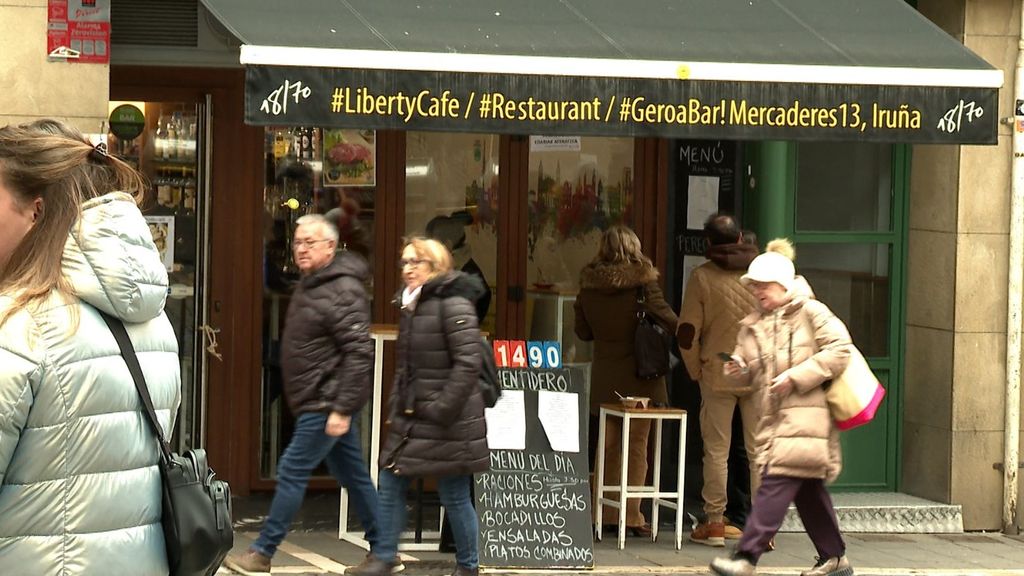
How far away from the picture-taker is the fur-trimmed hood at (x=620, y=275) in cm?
915

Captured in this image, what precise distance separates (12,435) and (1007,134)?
25.7 feet

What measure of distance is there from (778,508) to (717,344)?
1.67 m

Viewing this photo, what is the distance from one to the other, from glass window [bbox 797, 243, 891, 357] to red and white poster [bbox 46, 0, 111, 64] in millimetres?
4404

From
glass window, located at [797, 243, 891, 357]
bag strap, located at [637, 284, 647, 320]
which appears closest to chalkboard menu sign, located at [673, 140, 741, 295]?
glass window, located at [797, 243, 891, 357]

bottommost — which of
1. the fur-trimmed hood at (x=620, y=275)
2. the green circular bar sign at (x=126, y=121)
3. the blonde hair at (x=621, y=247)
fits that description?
the fur-trimmed hood at (x=620, y=275)

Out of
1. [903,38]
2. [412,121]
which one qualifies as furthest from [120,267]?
[903,38]

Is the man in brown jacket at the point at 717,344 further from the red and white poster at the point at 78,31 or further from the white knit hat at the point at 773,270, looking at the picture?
the red and white poster at the point at 78,31

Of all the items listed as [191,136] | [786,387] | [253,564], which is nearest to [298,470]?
[253,564]

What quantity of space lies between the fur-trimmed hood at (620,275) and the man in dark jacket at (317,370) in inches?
73.6

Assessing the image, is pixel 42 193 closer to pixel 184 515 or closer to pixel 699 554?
pixel 184 515

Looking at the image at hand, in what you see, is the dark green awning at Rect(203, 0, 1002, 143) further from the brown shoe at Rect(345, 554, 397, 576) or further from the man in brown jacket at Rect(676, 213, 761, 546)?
the brown shoe at Rect(345, 554, 397, 576)

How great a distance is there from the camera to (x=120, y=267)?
Answer: 119 inches

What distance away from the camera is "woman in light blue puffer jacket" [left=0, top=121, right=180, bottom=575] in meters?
2.94

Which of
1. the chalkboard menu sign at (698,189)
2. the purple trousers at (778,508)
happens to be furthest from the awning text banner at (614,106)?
the chalkboard menu sign at (698,189)
